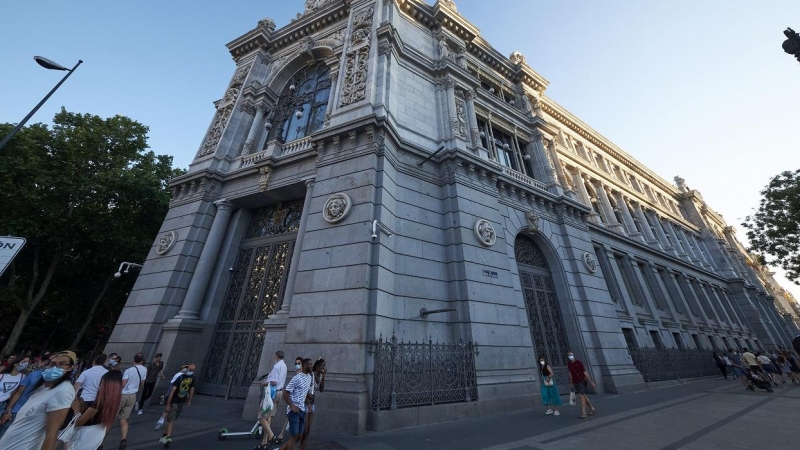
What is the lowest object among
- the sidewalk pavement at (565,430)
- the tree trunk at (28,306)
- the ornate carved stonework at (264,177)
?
the sidewalk pavement at (565,430)

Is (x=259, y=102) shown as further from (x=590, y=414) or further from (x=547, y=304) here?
(x=590, y=414)

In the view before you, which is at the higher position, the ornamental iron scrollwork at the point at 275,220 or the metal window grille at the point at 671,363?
the ornamental iron scrollwork at the point at 275,220

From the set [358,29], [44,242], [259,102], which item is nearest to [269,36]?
[259,102]

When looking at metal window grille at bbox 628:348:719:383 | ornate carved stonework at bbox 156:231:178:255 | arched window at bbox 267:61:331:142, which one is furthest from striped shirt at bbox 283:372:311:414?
metal window grille at bbox 628:348:719:383

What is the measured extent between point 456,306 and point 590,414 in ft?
15.2

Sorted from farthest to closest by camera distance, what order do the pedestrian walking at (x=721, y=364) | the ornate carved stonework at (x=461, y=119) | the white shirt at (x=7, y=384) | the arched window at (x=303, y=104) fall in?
the pedestrian walking at (x=721, y=364)
the arched window at (x=303, y=104)
the ornate carved stonework at (x=461, y=119)
the white shirt at (x=7, y=384)

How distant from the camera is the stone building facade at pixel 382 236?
9102 millimetres

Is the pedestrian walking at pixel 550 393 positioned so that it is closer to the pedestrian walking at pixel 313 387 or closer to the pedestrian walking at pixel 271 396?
the pedestrian walking at pixel 313 387

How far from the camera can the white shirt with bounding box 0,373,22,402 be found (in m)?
6.17

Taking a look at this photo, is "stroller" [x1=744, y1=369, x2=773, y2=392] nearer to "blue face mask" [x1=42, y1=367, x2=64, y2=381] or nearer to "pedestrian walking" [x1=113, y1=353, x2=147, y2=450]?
"blue face mask" [x1=42, y1=367, x2=64, y2=381]

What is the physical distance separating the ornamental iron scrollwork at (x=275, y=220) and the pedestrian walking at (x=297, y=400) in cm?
831

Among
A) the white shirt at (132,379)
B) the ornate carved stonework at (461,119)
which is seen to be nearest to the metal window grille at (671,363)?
the ornate carved stonework at (461,119)

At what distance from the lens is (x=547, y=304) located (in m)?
13.9

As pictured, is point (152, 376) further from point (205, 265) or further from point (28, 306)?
point (28, 306)
